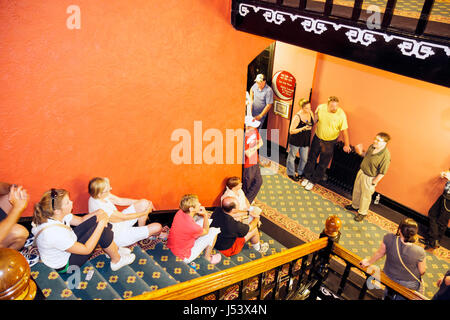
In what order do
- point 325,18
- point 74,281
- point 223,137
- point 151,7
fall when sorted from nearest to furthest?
1. point 325,18
2. point 74,281
3. point 151,7
4. point 223,137

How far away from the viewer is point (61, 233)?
124 inches

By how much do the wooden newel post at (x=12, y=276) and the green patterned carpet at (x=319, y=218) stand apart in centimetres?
470

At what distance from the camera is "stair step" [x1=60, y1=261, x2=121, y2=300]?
3326mm

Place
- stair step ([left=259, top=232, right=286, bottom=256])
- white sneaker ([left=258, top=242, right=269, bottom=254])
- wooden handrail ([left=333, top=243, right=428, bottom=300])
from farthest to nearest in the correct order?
stair step ([left=259, top=232, right=286, bottom=256]) < white sneaker ([left=258, top=242, right=269, bottom=254]) < wooden handrail ([left=333, top=243, right=428, bottom=300])

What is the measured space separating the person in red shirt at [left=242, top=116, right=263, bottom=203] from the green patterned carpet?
27.6 inches

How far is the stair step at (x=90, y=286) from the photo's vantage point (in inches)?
131

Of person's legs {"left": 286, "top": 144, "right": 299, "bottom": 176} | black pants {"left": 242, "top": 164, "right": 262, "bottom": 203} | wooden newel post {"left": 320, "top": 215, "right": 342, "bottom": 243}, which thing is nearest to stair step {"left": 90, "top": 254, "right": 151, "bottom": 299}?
wooden newel post {"left": 320, "top": 215, "right": 342, "bottom": 243}

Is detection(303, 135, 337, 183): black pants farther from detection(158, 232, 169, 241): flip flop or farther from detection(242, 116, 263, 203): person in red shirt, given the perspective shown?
detection(158, 232, 169, 241): flip flop

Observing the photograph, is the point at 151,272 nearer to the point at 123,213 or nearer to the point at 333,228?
the point at 123,213

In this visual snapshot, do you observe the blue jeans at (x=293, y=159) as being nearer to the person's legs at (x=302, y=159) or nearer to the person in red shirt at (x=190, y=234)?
the person's legs at (x=302, y=159)
